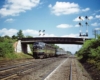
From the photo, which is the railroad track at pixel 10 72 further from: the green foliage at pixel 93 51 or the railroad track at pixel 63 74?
the green foliage at pixel 93 51

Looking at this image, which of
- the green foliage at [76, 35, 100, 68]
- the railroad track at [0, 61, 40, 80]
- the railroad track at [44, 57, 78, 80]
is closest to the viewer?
the railroad track at [0, 61, 40, 80]

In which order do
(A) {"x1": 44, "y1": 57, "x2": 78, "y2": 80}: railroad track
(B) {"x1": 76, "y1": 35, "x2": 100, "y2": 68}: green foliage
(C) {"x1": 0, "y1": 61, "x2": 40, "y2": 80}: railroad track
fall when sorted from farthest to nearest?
(B) {"x1": 76, "y1": 35, "x2": 100, "y2": 68}: green foliage < (A) {"x1": 44, "y1": 57, "x2": 78, "y2": 80}: railroad track < (C) {"x1": 0, "y1": 61, "x2": 40, "y2": 80}: railroad track

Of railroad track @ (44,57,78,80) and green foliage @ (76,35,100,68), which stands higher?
green foliage @ (76,35,100,68)

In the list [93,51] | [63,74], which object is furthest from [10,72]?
[93,51]

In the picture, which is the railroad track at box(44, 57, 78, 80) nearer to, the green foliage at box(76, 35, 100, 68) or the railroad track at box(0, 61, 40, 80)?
the railroad track at box(0, 61, 40, 80)

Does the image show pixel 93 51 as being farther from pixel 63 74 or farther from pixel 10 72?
pixel 10 72

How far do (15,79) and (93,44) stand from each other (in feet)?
61.8

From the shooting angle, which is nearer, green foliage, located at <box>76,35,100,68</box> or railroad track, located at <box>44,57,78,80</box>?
railroad track, located at <box>44,57,78,80</box>

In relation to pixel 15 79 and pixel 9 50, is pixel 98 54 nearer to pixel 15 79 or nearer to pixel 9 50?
pixel 15 79

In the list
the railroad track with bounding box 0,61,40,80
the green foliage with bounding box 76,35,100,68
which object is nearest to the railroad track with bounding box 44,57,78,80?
the railroad track with bounding box 0,61,40,80

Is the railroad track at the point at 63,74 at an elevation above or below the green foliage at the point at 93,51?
below

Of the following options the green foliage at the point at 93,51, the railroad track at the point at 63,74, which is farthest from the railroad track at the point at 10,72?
the green foliage at the point at 93,51

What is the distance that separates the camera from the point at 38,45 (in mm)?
38656

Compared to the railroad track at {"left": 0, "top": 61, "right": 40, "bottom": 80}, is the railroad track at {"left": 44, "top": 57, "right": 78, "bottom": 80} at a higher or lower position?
lower
